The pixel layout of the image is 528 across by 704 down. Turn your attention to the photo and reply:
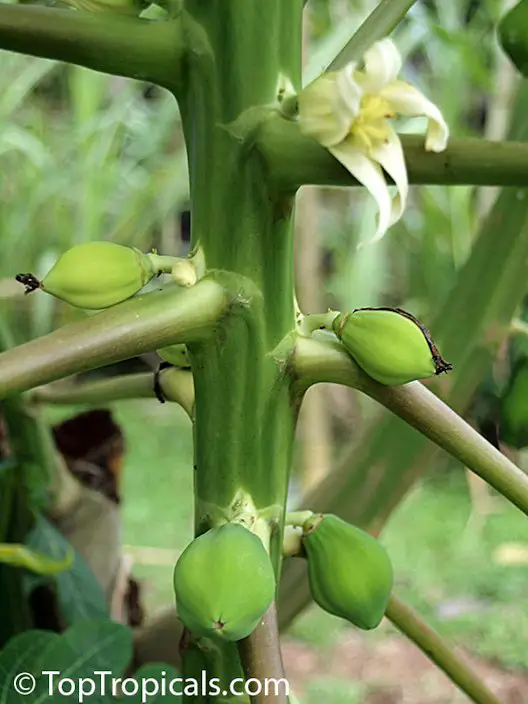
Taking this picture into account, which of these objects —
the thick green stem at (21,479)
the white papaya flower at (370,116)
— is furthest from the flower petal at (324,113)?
the thick green stem at (21,479)

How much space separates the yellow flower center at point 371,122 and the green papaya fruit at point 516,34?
90 millimetres

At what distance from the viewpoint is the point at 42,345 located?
32cm

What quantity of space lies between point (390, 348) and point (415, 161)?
0.24 ft

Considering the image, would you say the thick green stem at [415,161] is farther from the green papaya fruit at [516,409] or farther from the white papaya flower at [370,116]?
the green papaya fruit at [516,409]

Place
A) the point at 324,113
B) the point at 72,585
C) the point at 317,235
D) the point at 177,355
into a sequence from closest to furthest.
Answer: the point at 324,113
the point at 177,355
the point at 72,585
the point at 317,235

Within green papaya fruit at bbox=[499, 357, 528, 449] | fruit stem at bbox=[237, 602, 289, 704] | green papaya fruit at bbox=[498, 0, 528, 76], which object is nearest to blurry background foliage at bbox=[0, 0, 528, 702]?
green papaya fruit at bbox=[499, 357, 528, 449]

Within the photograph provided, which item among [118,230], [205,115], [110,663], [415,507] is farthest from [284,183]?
[415,507]

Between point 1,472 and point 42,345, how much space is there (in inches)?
17.4

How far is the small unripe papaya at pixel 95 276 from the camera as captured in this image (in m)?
0.35

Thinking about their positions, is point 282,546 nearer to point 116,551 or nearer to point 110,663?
point 110,663

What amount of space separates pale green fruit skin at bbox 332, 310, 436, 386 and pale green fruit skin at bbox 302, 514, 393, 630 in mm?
97

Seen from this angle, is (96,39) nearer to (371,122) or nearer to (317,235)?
(371,122)

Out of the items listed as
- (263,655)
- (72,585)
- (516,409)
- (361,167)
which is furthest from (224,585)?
(72,585)

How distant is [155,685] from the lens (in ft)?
1.82
